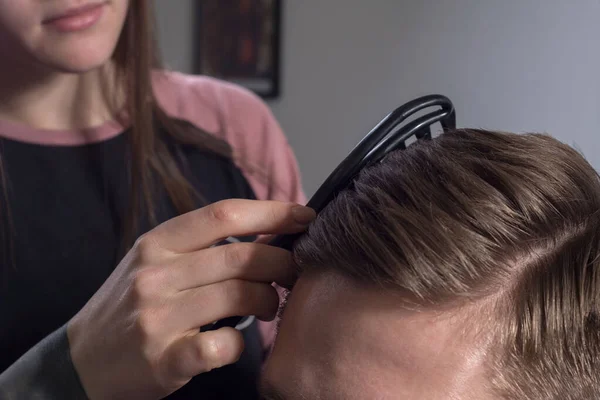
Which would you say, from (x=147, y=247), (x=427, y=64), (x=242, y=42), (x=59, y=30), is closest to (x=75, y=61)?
(x=59, y=30)

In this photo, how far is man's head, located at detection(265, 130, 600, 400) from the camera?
507 millimetres

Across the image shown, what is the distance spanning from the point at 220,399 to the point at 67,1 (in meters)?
0.45

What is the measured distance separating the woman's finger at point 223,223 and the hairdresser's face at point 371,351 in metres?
0.05

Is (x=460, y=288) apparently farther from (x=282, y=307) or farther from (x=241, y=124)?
(x=241, y=124)

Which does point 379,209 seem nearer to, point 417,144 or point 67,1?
point 417,144

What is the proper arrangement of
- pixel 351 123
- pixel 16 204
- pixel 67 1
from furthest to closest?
pixel 351 123, pixel 16 204, pixel 67 1

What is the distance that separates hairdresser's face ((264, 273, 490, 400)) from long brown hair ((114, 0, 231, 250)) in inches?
14.5

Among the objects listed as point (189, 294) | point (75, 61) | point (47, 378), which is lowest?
point (47, 378)

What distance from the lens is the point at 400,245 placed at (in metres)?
0.51

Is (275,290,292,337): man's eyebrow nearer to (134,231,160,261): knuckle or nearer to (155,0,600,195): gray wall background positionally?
(134,231,160,261): knuckle

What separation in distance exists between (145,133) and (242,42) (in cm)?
128

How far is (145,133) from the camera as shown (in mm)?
889

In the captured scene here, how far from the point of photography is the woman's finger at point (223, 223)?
55 centimetres

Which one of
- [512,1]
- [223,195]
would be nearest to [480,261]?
[223,195]
